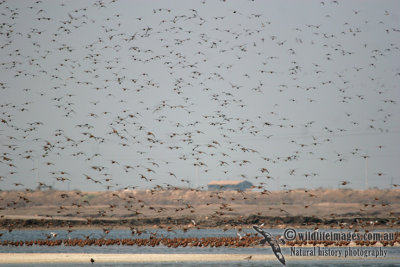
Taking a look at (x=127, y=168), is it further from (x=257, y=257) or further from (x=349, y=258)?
(x=349, y=258)

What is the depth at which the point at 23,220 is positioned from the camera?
144m

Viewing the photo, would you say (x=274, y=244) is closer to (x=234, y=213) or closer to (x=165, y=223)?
(x=165, y=223)

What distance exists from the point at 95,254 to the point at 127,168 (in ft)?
61.8

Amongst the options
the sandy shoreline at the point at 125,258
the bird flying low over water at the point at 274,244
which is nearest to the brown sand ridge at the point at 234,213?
the bird flying low over water at the point at 274,244

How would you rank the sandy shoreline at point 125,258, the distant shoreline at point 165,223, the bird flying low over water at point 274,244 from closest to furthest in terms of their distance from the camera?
the sandy shoreline at point 125,258 < the bird flying low over water at point 274,244 < the distant shoreline at point 165,223

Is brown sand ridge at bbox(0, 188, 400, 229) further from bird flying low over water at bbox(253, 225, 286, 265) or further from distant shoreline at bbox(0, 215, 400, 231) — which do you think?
bird flying low over water at bbox(253, 225, 286, 265)

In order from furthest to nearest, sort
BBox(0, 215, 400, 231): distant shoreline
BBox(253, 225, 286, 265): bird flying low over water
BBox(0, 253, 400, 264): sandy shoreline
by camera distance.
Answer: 1. BBox(0, 215, 400, 231): distant shoreline
2. BBox(253, 225, 286, 265): bird flying low over water
3. BBox(0, 253, 400, 264): sandy shoreline

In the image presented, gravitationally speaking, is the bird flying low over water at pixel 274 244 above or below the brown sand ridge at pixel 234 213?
below

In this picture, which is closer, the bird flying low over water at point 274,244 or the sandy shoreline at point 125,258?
the sandy shoreline at point 125,258

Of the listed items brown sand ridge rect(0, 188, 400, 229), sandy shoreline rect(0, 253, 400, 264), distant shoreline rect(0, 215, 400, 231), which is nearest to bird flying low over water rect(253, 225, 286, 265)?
sandy shoreline rect(0, 253, 400, 264)

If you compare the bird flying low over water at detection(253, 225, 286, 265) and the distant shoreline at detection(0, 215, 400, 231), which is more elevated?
the distant shoreline at detection(0, 215, 400, 231)

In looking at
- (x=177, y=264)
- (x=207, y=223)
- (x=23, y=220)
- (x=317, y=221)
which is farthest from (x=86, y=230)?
(x=177, y=264)

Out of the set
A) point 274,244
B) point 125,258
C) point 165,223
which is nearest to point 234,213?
point 165,223

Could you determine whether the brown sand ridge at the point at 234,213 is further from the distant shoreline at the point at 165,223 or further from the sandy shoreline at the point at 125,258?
the sandy shoreline at the point at 125,258
